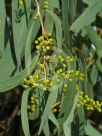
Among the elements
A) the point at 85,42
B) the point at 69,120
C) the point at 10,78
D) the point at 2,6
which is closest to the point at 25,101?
the point at 10,78

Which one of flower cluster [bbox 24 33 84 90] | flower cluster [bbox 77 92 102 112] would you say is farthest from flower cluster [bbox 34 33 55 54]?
flower cluster [bbox 77 92 102 112]

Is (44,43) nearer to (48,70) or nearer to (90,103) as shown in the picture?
(48,70)

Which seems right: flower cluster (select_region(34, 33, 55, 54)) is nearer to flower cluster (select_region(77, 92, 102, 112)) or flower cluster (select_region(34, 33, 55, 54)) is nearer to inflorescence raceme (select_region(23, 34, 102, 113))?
inflorescence raceme (select_region(23, 34, 102, 113))

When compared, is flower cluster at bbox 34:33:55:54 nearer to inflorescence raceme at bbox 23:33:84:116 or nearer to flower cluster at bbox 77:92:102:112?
inflorescence raceme at bbox 23:33:84:116

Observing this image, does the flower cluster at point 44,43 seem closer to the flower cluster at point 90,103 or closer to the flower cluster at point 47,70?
the flower cluster at point 47,70

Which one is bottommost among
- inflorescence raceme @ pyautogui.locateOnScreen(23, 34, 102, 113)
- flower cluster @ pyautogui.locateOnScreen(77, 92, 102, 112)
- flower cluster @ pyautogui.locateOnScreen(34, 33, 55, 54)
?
flower cluster @ pyautogui.locateOnScreen(77, 92, 102, 112)

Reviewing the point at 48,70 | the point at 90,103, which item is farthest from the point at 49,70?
the point at 90,103

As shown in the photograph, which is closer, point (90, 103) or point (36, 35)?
point (90, 103)

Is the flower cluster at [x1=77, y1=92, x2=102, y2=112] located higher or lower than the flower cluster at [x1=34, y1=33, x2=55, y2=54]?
lower

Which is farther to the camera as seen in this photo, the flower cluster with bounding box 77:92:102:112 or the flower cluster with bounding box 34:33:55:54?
the flower cluster with bounding box 77:92:102:112

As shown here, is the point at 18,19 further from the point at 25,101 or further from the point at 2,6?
the point at 25,101

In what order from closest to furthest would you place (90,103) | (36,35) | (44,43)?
1. (44,43)
2. (90,103)
3. (36,35)

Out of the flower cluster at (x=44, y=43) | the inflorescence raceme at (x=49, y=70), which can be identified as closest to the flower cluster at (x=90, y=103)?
the inflorescence raceme at (x=49, y=70)
